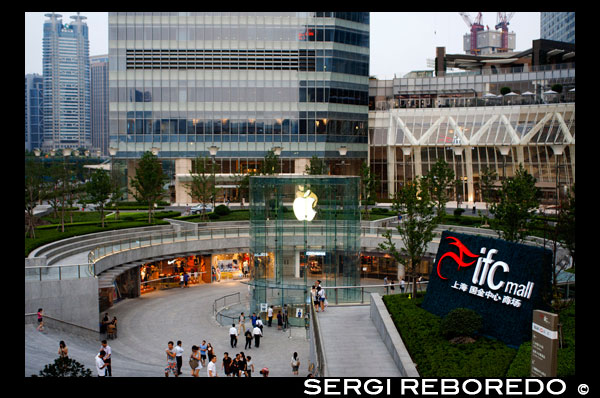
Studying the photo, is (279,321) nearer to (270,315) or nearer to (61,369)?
(270,315)

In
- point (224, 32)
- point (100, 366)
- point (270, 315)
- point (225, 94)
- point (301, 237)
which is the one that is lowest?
point (270, 315)

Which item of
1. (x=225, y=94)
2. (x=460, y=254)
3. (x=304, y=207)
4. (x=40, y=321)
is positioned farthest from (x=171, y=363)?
(x=225, y=94)

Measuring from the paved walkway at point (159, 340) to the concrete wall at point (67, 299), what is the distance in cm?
130

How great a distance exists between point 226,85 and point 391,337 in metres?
58.6

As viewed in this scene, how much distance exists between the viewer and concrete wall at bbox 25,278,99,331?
24.6 metres

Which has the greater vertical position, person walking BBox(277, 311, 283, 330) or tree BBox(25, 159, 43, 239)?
tree BBox(25, 159, 43, 239)

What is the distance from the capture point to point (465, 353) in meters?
16.7

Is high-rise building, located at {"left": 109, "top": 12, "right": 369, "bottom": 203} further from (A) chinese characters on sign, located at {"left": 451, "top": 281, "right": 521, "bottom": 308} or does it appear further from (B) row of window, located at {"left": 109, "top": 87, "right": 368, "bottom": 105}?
(A) chinese characters on sign, located at {"left": 451, "top": 281, "right": 521, "bottom": 308}

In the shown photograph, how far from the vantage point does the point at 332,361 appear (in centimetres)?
1761

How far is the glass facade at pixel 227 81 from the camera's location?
2815 inches

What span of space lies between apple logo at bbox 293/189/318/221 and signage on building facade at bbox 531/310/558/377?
15.6 meters

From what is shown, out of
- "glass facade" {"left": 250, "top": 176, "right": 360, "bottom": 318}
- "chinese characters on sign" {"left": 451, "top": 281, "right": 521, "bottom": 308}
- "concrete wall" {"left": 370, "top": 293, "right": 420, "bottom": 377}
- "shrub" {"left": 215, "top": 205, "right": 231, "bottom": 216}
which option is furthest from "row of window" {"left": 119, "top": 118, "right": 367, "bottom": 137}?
"chinese characters on sign" {"left": 451, "top": 281, "right": 521, "bottom": 308}

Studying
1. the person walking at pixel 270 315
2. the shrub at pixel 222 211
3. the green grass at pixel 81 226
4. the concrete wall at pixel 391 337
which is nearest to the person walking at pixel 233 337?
the person walking at pixel 270 315
